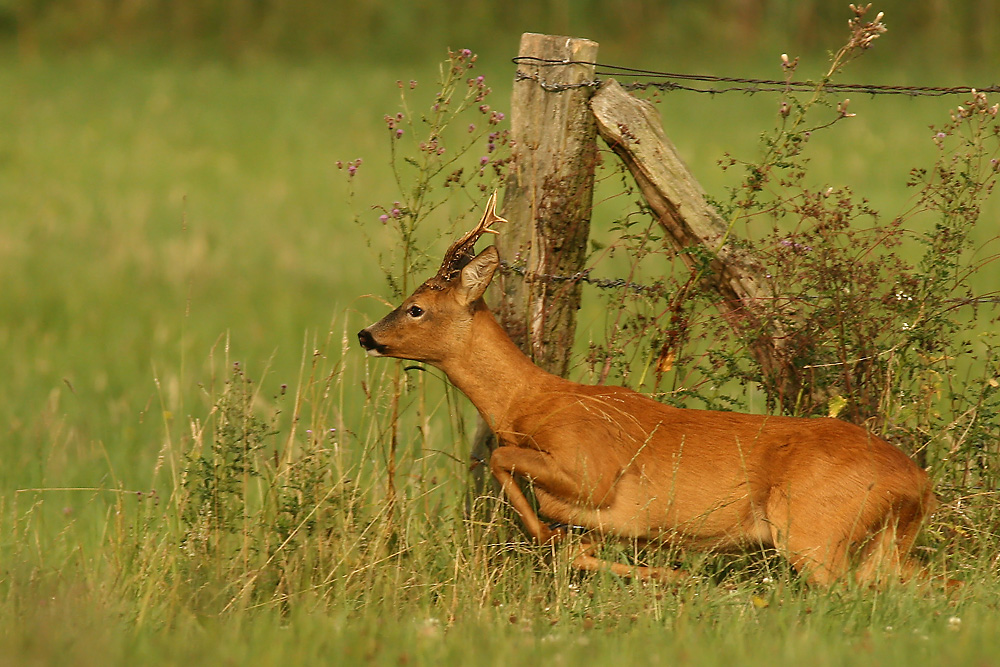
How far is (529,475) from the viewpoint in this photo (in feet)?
17.5

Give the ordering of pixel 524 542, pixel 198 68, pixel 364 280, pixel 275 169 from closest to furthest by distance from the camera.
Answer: pixel 524 542 < pixel 364 280 < pixel 275 169 < pixel 198 68

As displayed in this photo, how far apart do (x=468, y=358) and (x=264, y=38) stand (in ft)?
95.9

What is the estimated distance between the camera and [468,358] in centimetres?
564

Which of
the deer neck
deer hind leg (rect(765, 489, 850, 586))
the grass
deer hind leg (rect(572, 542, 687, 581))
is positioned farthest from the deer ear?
deer hind leg (rect(765, 489, 850, 586))

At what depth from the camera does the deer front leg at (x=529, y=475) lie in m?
5.31

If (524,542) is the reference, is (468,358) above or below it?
above

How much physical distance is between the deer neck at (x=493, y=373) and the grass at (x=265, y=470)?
14.8 inches

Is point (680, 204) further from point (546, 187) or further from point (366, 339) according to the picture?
point (366, 339)

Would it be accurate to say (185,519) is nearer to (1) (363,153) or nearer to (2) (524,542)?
(2) (524,542)

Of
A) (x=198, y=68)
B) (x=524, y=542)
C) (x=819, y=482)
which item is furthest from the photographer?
(x=198, y=68)

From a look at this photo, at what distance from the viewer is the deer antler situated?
219 inches

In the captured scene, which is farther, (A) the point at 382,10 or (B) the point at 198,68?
(A) the point at 382,10

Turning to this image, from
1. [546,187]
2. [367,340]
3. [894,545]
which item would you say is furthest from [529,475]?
[894,545]

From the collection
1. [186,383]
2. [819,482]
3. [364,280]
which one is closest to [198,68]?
[364,280]
